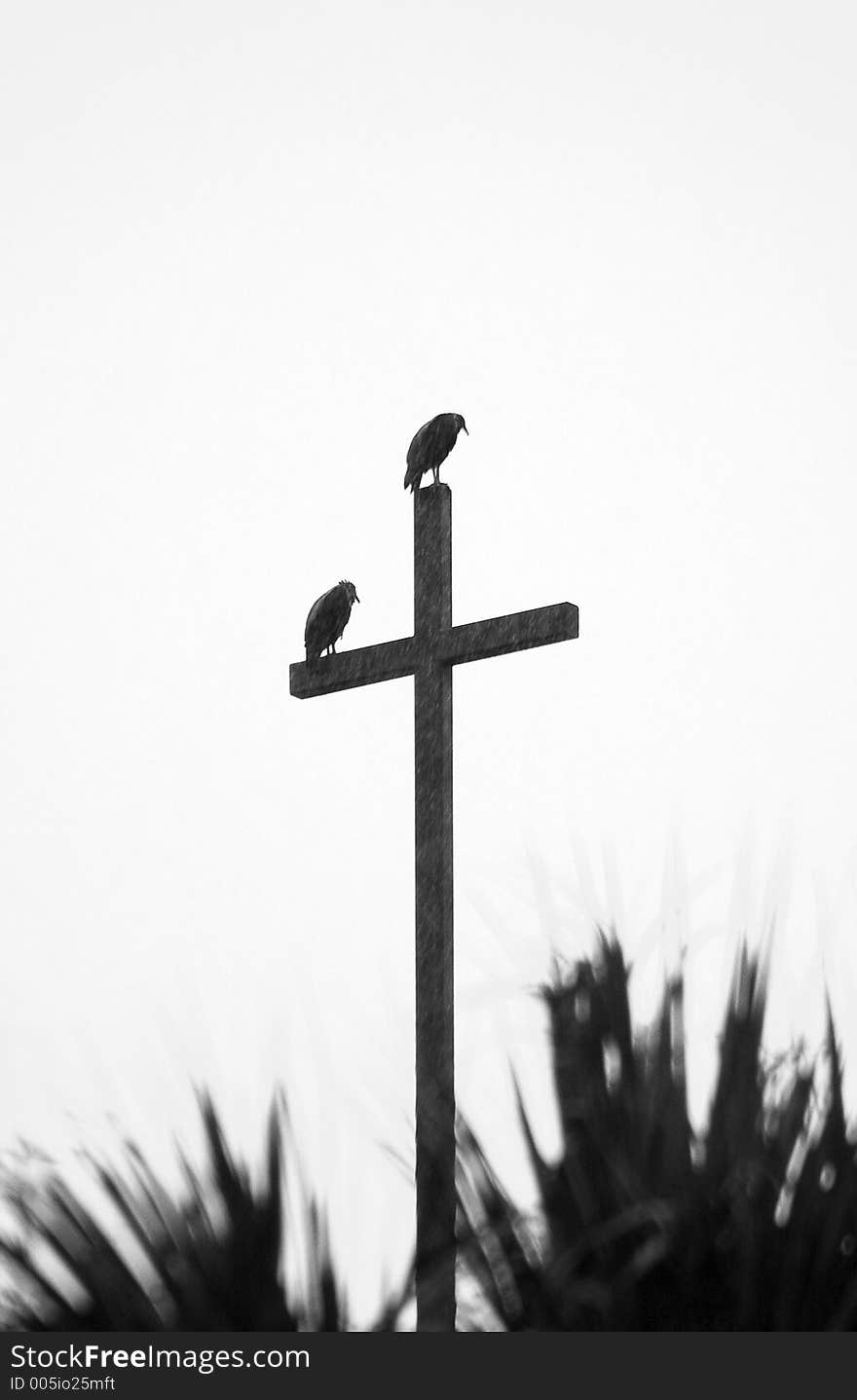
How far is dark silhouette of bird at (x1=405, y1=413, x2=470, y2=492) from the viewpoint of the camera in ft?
15.1

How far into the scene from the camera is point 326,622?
4703mm

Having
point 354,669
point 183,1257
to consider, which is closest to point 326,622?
point 354,669

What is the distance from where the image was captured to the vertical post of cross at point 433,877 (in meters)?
3.29

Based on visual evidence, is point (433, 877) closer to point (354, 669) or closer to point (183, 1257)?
point (354, 669)

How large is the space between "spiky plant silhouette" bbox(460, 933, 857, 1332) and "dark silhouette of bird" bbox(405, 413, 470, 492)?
2372mm

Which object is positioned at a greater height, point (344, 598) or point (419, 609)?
point (344, 598)

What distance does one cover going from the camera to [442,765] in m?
4.03

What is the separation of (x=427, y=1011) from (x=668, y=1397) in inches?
66.3

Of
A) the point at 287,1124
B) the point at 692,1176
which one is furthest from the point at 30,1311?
the point at 692,1176

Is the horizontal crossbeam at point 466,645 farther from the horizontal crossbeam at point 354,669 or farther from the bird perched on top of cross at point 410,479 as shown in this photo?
the bird perched on top of cross at point 410,479

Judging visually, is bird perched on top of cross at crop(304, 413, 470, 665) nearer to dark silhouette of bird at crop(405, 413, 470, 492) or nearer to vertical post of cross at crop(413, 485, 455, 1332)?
dark silhouette of bird at crop(405, 413, 470, 492)

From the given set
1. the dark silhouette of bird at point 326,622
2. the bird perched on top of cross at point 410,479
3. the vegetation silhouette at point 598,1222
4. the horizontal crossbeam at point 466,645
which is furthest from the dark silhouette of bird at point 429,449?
the vegetation silhouette at point 598,1222

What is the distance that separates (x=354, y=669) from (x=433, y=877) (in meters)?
0.76

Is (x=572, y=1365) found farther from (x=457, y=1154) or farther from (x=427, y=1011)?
(x=427, y=1011)
